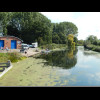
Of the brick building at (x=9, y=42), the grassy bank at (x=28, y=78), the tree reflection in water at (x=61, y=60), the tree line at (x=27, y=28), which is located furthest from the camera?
the tree line at (x=27, y=28)

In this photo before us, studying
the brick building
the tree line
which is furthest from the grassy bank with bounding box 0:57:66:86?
the tree line

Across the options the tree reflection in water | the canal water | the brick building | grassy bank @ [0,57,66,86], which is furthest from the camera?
the brick building

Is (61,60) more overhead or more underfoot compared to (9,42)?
more underfoot

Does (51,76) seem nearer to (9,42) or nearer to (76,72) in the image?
(76,72)

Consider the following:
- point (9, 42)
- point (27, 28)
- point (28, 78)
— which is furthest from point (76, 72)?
point (27, 28)

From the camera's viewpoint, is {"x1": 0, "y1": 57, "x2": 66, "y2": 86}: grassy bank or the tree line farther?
the tree line

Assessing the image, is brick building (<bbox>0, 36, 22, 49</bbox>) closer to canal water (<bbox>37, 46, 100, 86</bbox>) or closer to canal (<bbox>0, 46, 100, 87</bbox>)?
canal water (<bbox>37, 46, 100, 86</bbox>)

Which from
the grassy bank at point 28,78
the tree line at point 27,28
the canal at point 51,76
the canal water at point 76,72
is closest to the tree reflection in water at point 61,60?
the canal water at point 76,72

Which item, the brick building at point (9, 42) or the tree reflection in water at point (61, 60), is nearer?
the tree reflection in water at point (61, 60)

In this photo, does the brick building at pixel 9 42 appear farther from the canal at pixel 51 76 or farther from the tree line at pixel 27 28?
the canal at pixel 51 76

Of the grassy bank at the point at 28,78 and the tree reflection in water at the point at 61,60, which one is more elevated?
the grassy bank at the point at 28,78
